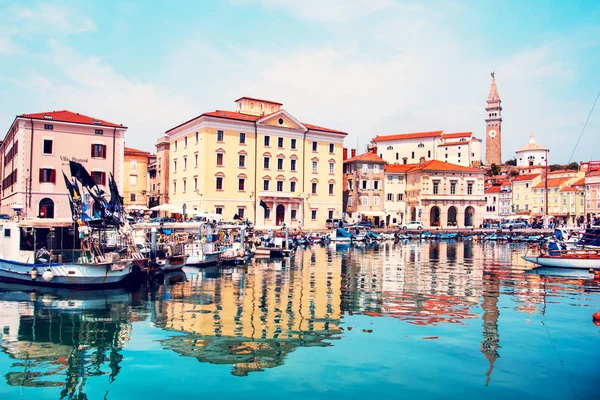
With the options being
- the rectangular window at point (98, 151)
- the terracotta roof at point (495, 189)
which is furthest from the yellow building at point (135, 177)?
the terracotta roof at point (495, 189)

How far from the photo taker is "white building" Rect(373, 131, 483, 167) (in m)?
96.4

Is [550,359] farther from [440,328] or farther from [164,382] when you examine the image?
[164,382]

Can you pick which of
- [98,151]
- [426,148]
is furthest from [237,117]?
[426,148]

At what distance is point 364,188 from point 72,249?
5057 centimetres

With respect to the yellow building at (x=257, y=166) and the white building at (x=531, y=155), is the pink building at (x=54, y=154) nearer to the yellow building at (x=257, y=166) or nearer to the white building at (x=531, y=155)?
the yellow building at (x=257, y=166)

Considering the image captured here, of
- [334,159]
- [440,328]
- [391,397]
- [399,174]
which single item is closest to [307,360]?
[391,397]

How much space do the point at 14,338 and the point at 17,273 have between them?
30.9 feet

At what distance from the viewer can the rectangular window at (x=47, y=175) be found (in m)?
41.5

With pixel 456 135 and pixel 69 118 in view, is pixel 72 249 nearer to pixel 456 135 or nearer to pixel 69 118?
pixel 69 118

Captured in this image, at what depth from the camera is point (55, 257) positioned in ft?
74.6

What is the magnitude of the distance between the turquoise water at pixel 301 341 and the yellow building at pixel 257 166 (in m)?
32.4

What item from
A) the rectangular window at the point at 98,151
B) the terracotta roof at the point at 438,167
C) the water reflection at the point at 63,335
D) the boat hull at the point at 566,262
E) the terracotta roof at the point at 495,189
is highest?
the terracotta roof at the point at 438,167

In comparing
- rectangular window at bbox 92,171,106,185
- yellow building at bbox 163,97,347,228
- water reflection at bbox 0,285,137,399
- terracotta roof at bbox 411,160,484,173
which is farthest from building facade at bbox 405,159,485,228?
water reflection at bbox 0,285,137,399

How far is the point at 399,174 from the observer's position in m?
77.1
